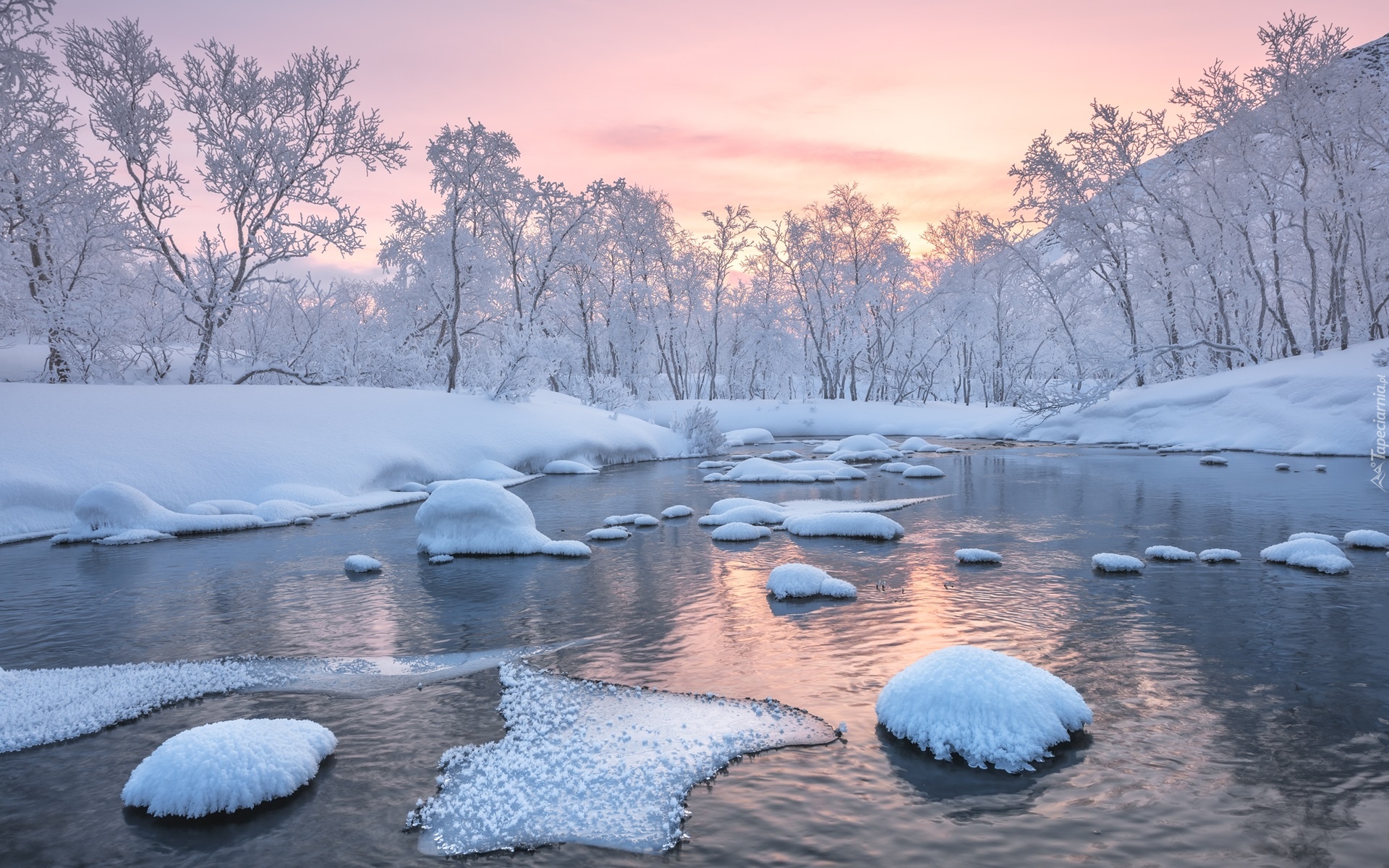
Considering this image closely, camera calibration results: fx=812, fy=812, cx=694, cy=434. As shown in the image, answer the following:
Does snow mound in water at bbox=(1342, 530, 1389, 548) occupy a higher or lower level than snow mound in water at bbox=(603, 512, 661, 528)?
higher

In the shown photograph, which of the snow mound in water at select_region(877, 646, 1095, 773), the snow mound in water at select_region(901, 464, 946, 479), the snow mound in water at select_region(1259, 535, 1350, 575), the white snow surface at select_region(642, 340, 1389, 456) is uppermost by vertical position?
the white snow surface at select_region(642, 340, 1389, 456)

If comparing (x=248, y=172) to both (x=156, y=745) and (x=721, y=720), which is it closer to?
(x=156, y=745)

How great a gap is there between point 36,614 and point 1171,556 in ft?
38.9

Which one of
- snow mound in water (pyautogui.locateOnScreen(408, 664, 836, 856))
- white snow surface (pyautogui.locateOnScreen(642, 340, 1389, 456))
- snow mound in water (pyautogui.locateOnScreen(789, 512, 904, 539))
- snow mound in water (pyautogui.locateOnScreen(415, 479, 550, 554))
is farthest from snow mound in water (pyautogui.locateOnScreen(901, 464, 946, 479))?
snow mound in water (pyautogui.locateOnScreen(408, 664, 836, 856))

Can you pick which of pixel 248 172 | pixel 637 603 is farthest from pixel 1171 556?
pixel 248 172

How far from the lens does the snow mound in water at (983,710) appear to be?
436cm

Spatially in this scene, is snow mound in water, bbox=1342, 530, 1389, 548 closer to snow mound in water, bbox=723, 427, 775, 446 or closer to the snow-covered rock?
the snow-covered rock

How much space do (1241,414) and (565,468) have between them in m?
18.7

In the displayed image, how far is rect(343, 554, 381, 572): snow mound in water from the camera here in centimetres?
952

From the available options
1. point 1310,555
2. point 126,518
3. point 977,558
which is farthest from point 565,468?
point 1310,555

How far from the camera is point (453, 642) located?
265 inches

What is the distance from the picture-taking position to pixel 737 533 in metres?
11.2

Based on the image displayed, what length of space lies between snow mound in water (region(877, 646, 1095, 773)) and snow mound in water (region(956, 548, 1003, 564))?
464 cm

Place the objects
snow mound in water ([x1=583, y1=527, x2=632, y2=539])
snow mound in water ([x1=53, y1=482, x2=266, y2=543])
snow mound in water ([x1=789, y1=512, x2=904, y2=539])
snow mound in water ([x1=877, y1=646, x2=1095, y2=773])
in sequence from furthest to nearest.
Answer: snow mound in water ([x1=53, y1=482, x2=266, y2=543]) < snow mound in water ([x1=583, y1=527, x2=632, y2=539]) < snow mound in water ([x1=789, y1=512, x2=904, y2=539]) < snow mound in water ([x1=877, y1=646, x2=1095, y2=773])
